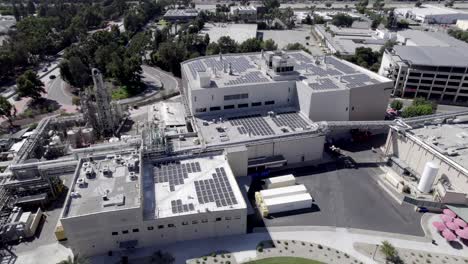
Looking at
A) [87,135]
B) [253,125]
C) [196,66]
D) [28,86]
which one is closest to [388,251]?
[253,125]

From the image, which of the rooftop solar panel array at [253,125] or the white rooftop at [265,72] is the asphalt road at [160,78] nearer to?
the white rooftop at [265,72]

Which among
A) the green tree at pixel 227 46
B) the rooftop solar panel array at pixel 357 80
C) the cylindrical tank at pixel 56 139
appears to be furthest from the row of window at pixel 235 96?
the green tree at pixel 227 46

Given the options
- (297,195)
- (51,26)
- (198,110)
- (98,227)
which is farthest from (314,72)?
(51,26)

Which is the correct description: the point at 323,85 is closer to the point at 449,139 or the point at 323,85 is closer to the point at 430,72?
the point at 449,139

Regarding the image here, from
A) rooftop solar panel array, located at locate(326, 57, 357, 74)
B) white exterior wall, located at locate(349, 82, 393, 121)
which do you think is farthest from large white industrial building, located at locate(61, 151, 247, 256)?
rooftop solar panel array, located at locate(326, 57, 357, 74)

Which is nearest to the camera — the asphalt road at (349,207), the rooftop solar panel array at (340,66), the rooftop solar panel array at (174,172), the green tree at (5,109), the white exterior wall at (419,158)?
the asphalt road at (349,207)

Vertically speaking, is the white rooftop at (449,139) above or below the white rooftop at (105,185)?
above

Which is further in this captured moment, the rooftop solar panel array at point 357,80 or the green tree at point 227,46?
the green tree at point 227,46

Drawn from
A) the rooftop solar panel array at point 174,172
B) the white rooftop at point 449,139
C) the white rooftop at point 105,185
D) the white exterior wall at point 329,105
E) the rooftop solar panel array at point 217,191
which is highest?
the white exterior wall at point 329,105
